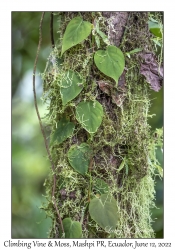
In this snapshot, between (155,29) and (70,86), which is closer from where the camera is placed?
(70,86)

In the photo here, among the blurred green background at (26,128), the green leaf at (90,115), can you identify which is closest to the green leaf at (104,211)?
the green leaf at (90,115)

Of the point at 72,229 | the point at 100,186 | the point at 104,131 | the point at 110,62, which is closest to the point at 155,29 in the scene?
the point at 110,62

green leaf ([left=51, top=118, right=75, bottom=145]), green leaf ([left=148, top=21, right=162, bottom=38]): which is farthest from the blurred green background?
green leaf ([left=51, top=118, right=75, bottom=145])

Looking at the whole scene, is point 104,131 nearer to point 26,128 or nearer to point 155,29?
point 155,29

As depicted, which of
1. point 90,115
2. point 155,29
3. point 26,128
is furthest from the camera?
point 26,128

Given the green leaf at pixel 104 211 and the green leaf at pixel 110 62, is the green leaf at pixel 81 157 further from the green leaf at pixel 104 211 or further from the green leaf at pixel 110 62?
the green leaf at pixel 110 62
